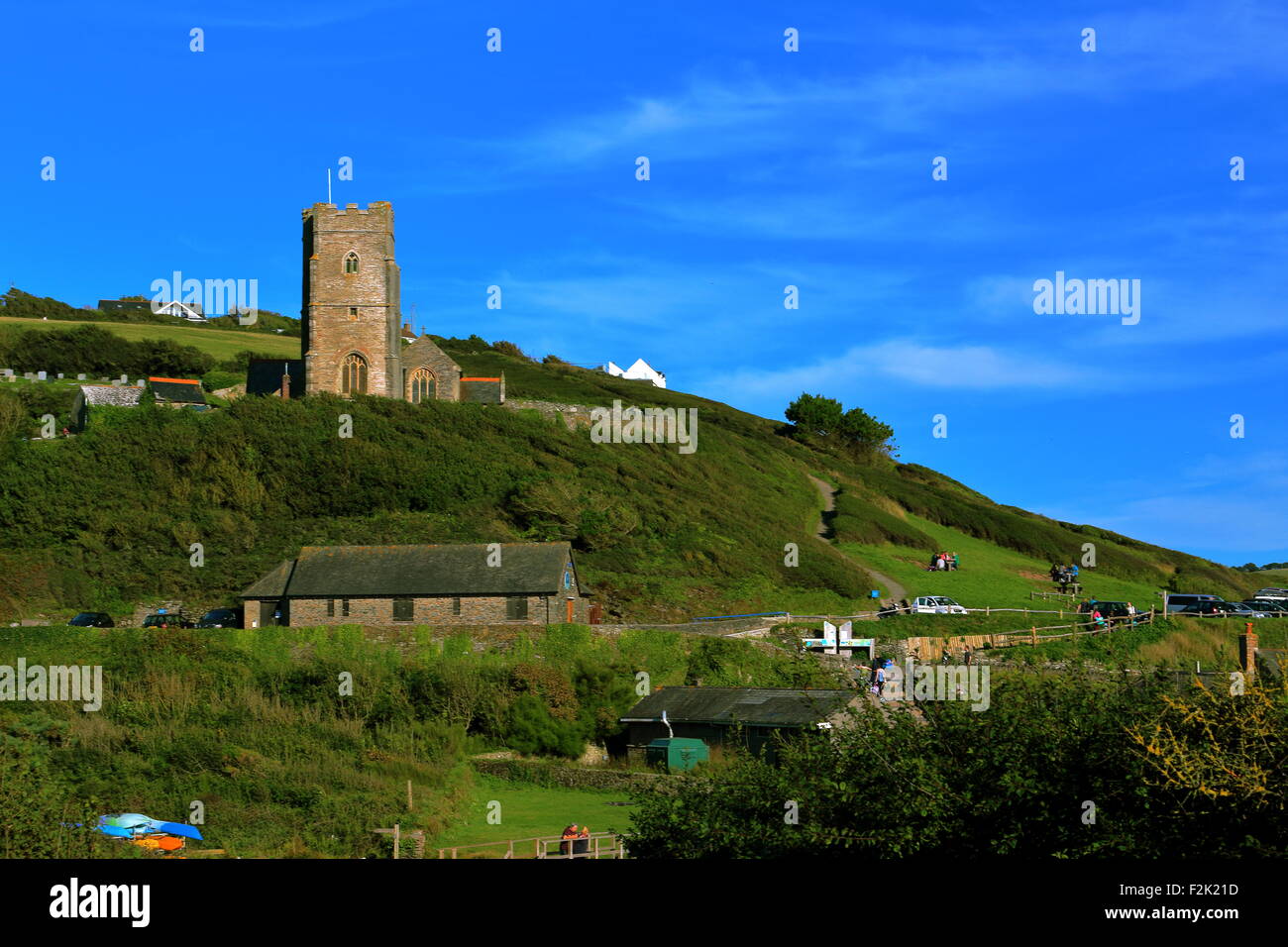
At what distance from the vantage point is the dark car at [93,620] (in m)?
45.8

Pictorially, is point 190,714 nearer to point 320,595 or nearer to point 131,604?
point 320,595

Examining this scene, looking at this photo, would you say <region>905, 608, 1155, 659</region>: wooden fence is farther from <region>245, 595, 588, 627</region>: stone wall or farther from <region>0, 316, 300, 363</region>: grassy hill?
<region>0, 316, 300, 363</region>: grassy hill

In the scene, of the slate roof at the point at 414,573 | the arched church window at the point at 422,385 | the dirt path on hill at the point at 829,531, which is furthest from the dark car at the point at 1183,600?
the arched church window at the point at 422,385

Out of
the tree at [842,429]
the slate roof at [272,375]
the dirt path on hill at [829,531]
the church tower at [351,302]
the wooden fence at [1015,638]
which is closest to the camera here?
the wooden fence at [1015,638]

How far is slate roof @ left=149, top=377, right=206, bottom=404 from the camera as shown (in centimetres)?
7231

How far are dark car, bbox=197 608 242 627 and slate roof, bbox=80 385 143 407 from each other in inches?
884

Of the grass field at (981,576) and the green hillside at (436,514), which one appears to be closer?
the green hillside at (436,514)

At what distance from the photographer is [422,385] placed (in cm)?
7469

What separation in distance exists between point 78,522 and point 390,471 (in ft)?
43.9

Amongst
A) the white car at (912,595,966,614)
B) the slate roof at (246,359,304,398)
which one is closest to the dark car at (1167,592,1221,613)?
the white car at (912,595,966,614)

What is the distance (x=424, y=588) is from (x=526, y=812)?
48.4 feet

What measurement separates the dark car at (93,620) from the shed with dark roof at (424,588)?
499 centimetres

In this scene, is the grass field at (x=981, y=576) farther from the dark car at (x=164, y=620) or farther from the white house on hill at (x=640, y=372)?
the white house on hill at (x=640, y=372)
